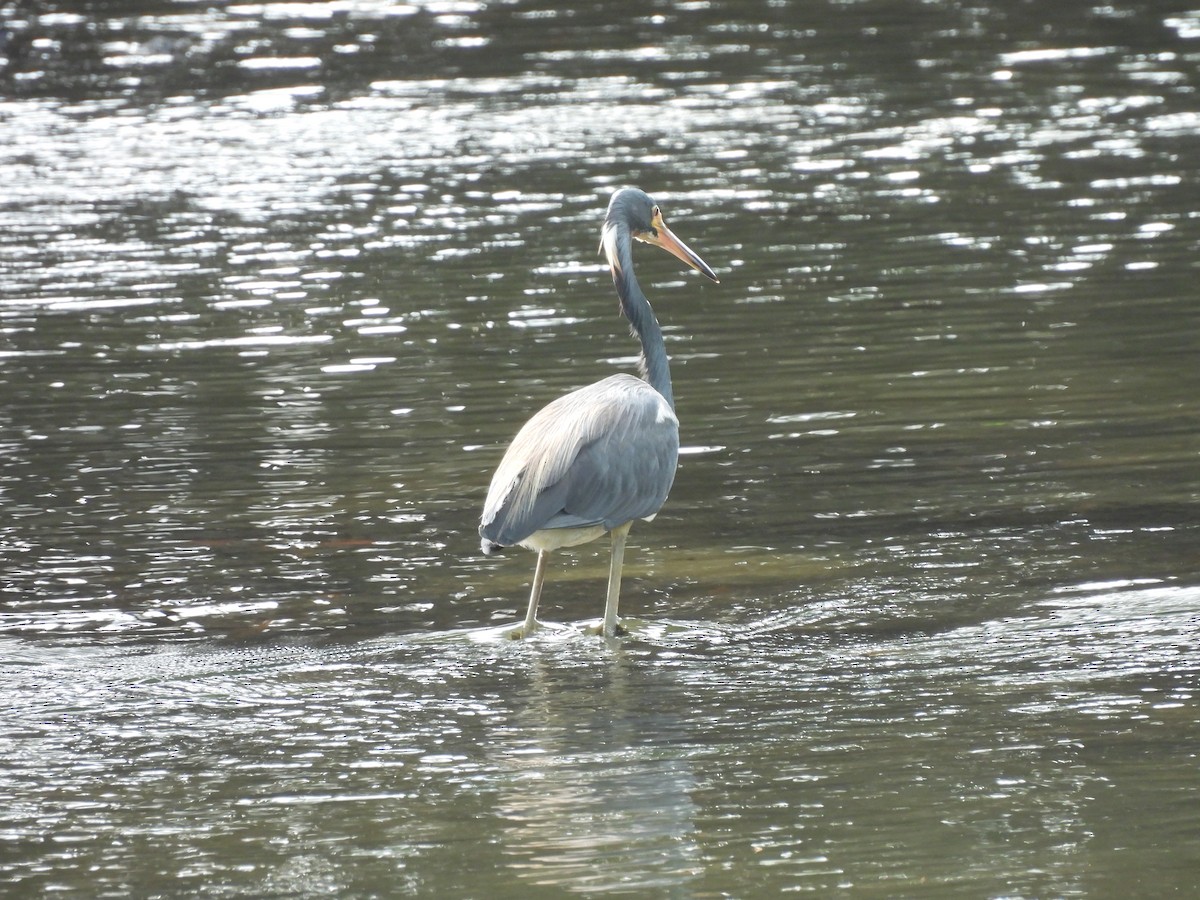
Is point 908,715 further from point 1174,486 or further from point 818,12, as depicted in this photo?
point 818,12

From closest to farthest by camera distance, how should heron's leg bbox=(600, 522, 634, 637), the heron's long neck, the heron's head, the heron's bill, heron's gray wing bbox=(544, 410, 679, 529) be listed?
heron's leg bbox=(600, 522, 634, 637)
heron's gray wing bbox=(544, 410, 679, 529)
the heron's long neck
the heron's head
the heron's bill

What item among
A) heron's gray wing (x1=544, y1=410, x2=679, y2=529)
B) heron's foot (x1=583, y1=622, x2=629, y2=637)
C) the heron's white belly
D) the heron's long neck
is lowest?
heron's foot (x1=583, y1=622, x2=629, y2=637)

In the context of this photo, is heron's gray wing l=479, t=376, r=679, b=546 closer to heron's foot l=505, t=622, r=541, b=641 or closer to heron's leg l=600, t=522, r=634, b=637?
heron's leg l=600, t=522, r=634, b=637

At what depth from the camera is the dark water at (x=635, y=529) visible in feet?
19.7

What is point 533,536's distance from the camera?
8008mm

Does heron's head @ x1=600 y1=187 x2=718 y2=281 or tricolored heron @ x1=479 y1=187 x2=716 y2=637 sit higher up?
heron's head @ x1=600 y1=187 x2=718 y2=281

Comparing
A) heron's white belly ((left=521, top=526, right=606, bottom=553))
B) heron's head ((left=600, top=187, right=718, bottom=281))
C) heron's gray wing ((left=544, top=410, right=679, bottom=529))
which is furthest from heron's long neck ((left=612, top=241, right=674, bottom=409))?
heron's white belly ((left=521, top=526, right=606, bottom=553))

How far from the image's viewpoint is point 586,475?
802 centimetres

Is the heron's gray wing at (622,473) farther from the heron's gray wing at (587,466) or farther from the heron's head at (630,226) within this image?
the heron's head at (630,226)

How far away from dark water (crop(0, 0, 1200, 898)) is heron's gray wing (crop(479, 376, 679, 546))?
51cm

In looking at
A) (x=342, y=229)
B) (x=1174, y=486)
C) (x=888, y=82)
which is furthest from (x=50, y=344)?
(x=888, y=82)

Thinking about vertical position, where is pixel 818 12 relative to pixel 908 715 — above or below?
above

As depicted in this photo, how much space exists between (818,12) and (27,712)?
25458mm

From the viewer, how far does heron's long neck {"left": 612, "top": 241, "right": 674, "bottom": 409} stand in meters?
8.97
